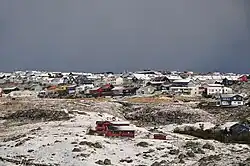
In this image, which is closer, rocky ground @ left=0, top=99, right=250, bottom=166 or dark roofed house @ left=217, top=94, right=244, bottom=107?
rocky ground @ left=0, top=99, right=250, bottom=166

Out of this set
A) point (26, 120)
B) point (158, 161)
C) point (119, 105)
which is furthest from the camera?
point (119, 105)

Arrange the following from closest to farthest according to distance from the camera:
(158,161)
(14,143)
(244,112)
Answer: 1. (158,161)
2. (14,143)
3. (244,112)

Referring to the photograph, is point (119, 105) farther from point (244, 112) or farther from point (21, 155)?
point (21, 155)

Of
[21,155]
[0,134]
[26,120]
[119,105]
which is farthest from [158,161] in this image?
[119,105]

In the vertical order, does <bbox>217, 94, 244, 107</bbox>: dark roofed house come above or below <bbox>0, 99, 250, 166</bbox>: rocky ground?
above

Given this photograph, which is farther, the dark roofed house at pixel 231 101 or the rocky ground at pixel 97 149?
the dark roofed house at pixel 231 101

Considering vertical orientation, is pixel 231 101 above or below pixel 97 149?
above

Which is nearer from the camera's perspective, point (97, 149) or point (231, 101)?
point (97, 149)

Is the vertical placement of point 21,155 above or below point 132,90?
below

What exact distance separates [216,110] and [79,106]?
21.5 meters

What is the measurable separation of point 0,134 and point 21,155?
1513cm

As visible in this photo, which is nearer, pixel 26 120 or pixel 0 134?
pixel 0 134

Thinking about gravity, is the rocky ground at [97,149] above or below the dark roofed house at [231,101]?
below

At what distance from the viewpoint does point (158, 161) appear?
35.0 metres
